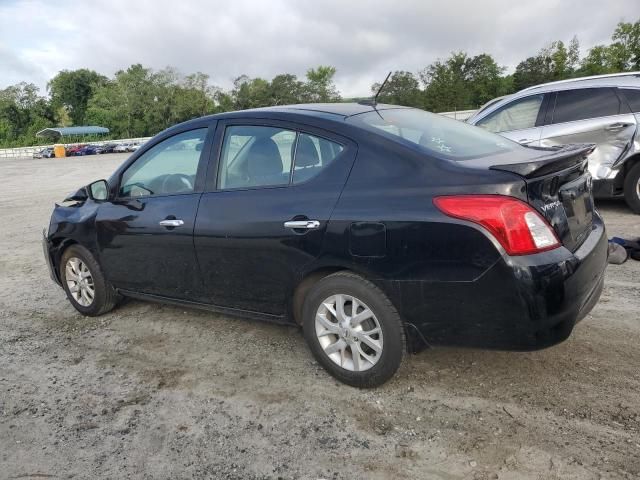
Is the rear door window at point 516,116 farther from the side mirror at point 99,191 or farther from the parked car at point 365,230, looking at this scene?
the side mirror at point 99,191

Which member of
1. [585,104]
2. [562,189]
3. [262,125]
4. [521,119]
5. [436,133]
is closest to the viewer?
[562,189]

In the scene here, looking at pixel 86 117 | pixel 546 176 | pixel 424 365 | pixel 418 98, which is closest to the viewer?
pixel 546 176

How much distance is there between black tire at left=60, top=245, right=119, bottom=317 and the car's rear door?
5712 millimetres

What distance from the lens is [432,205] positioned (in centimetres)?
271

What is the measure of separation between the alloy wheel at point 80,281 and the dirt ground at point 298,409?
0.48m

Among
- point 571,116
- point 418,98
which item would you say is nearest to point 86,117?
point 418,98

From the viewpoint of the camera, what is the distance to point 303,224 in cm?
311

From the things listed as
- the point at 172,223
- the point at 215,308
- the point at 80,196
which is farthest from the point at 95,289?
the point at 215,308

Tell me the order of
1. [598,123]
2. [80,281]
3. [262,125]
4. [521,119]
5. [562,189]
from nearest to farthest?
[562,189] → [262,125] → [80,281] → [598,123] → [521,119]

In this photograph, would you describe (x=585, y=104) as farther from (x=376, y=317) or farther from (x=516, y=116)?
(x=376, y=317)

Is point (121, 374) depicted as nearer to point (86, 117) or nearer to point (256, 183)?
point (256, 183)

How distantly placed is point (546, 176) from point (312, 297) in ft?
4.75

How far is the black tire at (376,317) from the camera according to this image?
2891 mm

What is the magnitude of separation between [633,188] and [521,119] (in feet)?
5.66
